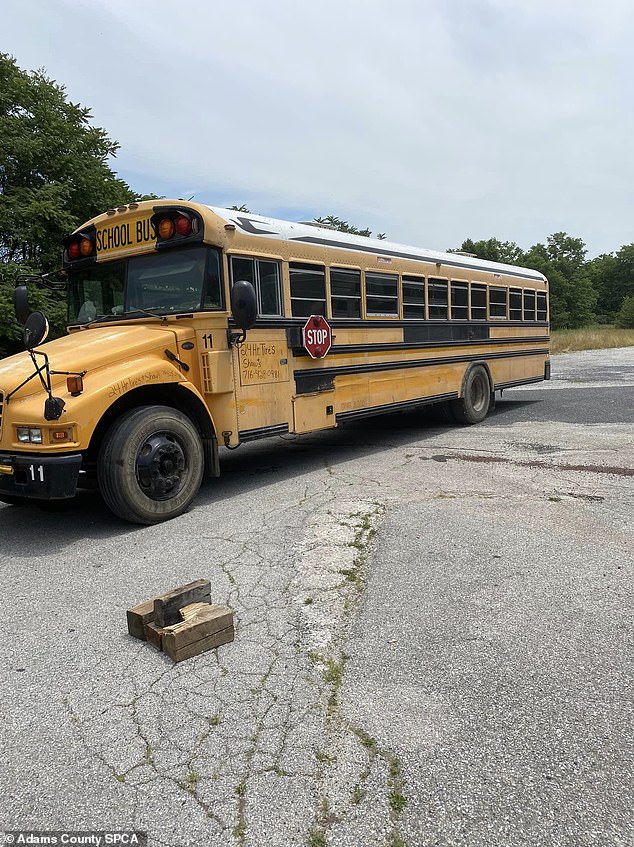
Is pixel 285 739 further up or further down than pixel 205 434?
further down

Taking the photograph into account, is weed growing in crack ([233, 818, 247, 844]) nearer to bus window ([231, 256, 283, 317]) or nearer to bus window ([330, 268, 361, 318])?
bus window ([231, 256, 283, 317])

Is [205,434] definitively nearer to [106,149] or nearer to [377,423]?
[377,423]

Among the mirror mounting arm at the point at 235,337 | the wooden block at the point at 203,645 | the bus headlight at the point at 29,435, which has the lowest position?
the wooden block at the point at 203,645

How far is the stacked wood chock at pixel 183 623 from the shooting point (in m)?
2.76

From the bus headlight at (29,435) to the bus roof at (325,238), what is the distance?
7.98 ft

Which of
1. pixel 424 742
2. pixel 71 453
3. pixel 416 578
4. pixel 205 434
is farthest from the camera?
pixel 205 434

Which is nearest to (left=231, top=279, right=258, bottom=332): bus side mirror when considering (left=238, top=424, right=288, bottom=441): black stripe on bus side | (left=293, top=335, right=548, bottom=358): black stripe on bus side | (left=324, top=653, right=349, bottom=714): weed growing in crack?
(left=238, top=424, right=288, bottom=441): black stripe on bus side

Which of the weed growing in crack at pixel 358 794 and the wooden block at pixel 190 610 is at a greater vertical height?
the wooden block at pixel 190 610

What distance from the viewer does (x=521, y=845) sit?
1.71 m

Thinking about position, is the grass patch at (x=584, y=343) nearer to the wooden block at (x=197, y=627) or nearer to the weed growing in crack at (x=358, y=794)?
the wooden block at (x=197, y=627)

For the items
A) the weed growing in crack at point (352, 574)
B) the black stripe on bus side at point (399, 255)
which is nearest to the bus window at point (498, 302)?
the black stripe on bus side at point (399, 255)

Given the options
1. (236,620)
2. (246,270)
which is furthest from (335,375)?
(236,620)

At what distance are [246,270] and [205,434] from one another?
1.53m

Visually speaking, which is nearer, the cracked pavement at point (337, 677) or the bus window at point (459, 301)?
the cracked pavement at point (337, 677)
